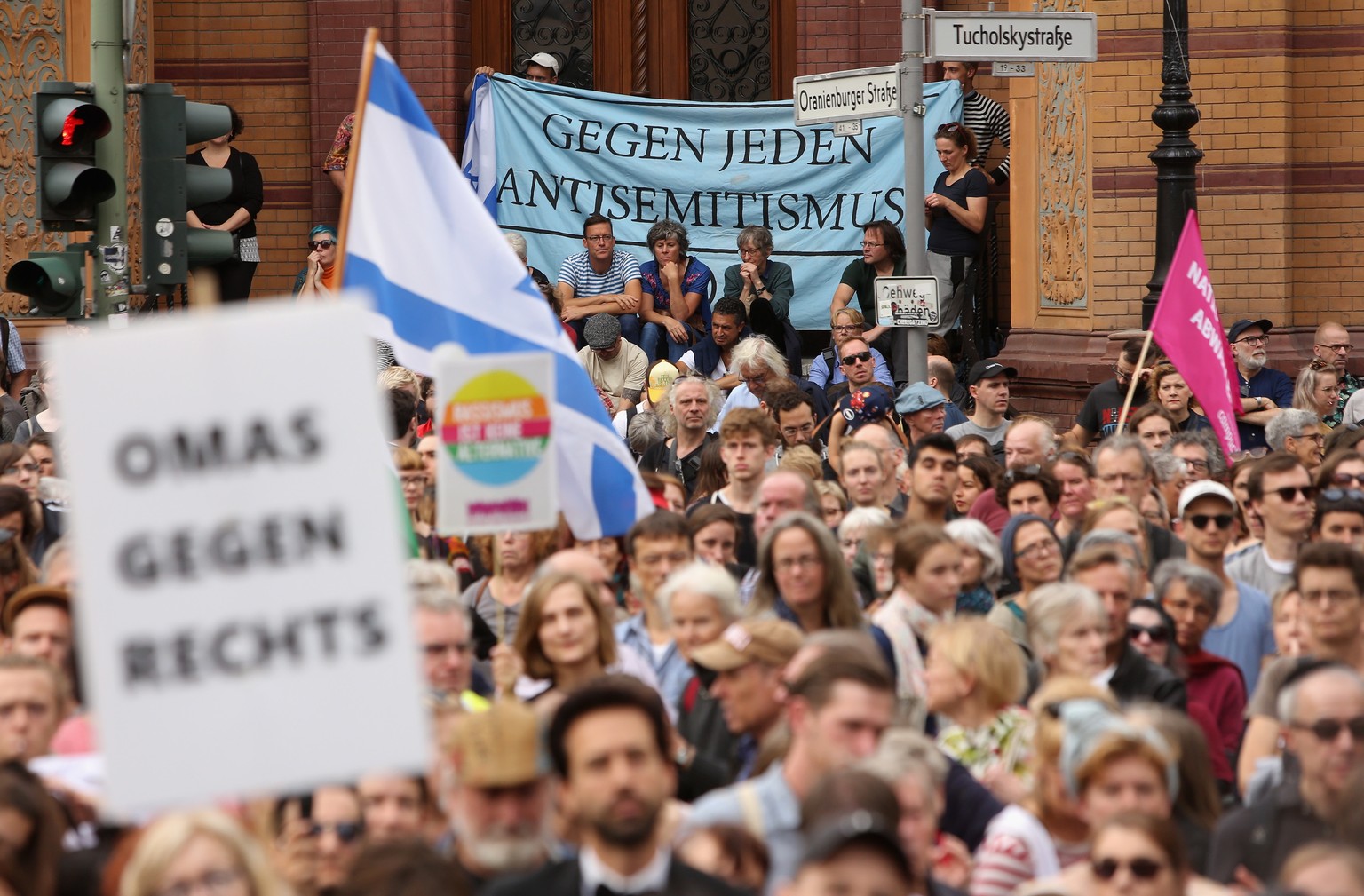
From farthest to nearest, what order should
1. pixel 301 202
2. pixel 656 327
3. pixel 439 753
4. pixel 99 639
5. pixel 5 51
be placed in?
pixel 301 202 < pixel 5 51 < pixel 656 327 < pixel 439 753 < pixel 99 639

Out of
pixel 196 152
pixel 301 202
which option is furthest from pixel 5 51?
pixel 301 202

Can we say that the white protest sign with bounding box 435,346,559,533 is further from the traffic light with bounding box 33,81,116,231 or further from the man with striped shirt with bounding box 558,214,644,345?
the man with striped shirt with bounding box 558,214,644,345

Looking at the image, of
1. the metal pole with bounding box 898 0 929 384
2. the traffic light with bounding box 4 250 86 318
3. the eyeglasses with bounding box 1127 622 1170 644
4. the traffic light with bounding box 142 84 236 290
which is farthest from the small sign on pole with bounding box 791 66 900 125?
the eyeglasses with bounding box 1127 622 1170 644

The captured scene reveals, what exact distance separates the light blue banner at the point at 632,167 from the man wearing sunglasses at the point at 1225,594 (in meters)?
8.85

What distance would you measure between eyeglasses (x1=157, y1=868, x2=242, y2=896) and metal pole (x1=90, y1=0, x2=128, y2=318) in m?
5.93

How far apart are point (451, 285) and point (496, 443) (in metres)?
1.27

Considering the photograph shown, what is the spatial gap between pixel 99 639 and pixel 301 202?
612 inches

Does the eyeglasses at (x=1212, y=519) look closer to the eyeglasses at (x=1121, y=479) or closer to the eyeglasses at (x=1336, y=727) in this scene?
the eyeglasses at (x=1121, y=479)

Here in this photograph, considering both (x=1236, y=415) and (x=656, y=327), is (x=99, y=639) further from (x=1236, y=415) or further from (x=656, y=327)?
(x=656, y=327)

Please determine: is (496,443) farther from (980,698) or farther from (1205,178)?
(1205,178)

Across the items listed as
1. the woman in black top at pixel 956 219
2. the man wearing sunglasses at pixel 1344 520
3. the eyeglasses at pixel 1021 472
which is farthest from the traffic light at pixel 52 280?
the woman in black top at pixel 956 219

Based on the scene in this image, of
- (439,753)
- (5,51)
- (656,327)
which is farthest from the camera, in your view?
(5,51)

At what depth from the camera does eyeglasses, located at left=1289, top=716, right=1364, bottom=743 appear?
19.2 feet

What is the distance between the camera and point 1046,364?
16.3m
